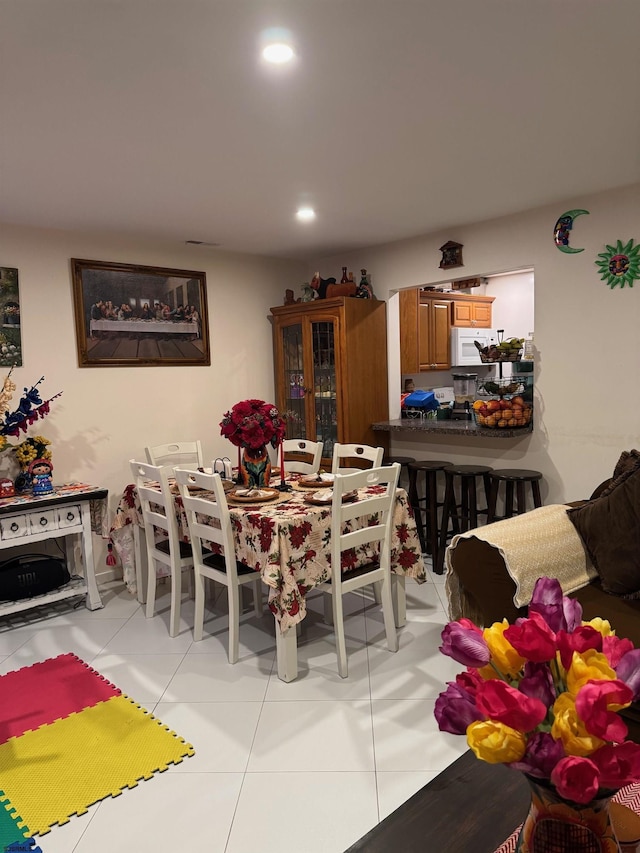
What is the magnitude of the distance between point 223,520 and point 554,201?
2793 millimetres

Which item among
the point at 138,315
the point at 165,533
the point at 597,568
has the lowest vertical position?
the point at 165,533

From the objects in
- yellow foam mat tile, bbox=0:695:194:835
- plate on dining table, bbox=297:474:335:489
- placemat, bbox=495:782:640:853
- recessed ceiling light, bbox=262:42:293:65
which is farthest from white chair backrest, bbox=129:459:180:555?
placemat, bbox=495:782:640:853

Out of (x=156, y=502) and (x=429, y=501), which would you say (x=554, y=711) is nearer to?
(x=156, y=502)

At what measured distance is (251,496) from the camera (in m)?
3.07

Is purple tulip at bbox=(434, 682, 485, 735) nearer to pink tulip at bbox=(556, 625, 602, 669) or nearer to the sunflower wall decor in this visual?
pink tulip at bbox=(556, 625, 602, 669)

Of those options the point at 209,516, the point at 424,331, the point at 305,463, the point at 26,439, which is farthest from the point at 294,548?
the point at 424,331

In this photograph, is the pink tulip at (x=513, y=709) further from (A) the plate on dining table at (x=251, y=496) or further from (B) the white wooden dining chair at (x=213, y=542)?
(A) the plate on dining table at (x=251, y=496)

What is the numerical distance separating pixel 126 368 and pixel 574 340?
307cm

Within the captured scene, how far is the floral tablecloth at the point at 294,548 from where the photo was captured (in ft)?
8.71

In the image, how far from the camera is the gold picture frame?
4055 mm

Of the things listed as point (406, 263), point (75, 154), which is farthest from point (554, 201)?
point (75, 154)

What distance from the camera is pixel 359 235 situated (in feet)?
14.4

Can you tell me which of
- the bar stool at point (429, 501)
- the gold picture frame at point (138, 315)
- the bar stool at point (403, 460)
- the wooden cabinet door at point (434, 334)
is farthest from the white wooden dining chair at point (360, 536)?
the wooden cabinet door at point (434, 334)

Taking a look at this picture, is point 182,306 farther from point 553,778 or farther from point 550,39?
point 553,778
